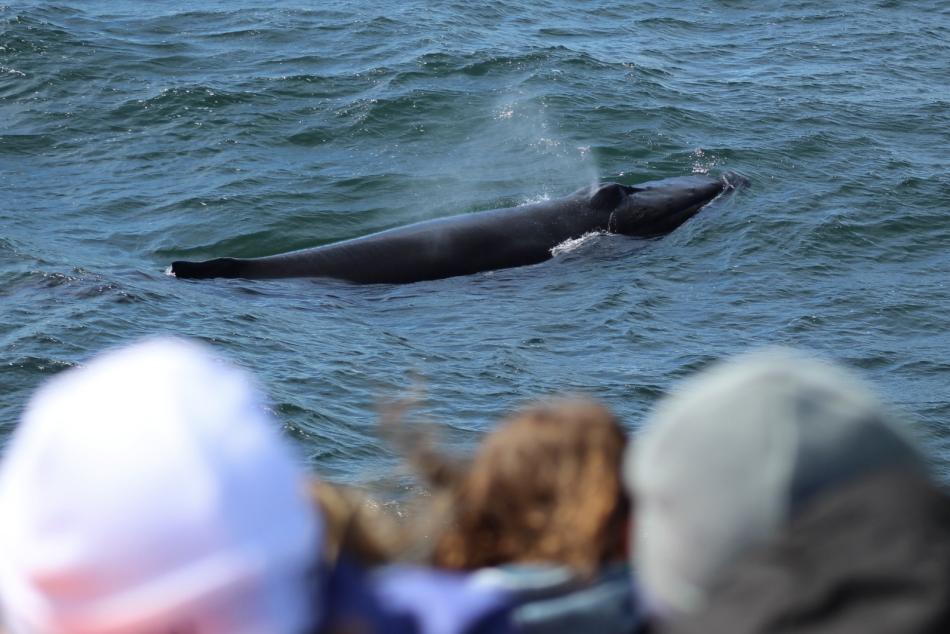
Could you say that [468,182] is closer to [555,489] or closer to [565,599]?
[555,489]

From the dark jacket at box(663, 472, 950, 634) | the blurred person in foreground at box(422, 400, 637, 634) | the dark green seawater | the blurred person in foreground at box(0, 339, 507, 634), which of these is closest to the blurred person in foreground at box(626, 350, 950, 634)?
the dark jacket at box(663, 472, 950, 634)

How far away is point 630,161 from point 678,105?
8.78ft

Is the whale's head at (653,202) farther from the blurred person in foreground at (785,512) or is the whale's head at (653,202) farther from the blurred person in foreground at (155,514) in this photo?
the blurred person in foreground at (155,514)

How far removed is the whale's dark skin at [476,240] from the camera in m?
14.3

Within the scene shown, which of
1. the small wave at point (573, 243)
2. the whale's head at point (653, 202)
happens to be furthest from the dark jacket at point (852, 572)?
the whale's head at point (653, 202)

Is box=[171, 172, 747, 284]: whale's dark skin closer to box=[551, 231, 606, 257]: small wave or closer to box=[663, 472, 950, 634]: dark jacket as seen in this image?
box=[551, 231, 606, 257]: small wave

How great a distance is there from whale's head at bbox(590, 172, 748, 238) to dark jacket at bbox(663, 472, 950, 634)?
1370cm

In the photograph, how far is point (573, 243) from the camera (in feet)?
51.0

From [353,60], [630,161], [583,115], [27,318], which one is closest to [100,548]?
[27,318]

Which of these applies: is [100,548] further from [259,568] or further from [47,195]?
[47,195]

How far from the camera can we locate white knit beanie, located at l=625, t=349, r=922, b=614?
7.82 feet

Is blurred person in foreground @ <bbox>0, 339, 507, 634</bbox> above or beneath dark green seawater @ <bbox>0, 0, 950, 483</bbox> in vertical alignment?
above

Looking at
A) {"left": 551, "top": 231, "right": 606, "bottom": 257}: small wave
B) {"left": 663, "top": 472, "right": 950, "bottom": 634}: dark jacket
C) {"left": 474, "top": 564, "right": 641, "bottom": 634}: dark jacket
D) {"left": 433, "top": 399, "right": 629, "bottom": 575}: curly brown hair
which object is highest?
{"left": 663, "top": 472, "right": 950, "bottom": 634}: dark jacket

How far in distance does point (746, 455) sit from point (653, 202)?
14.2 meters
